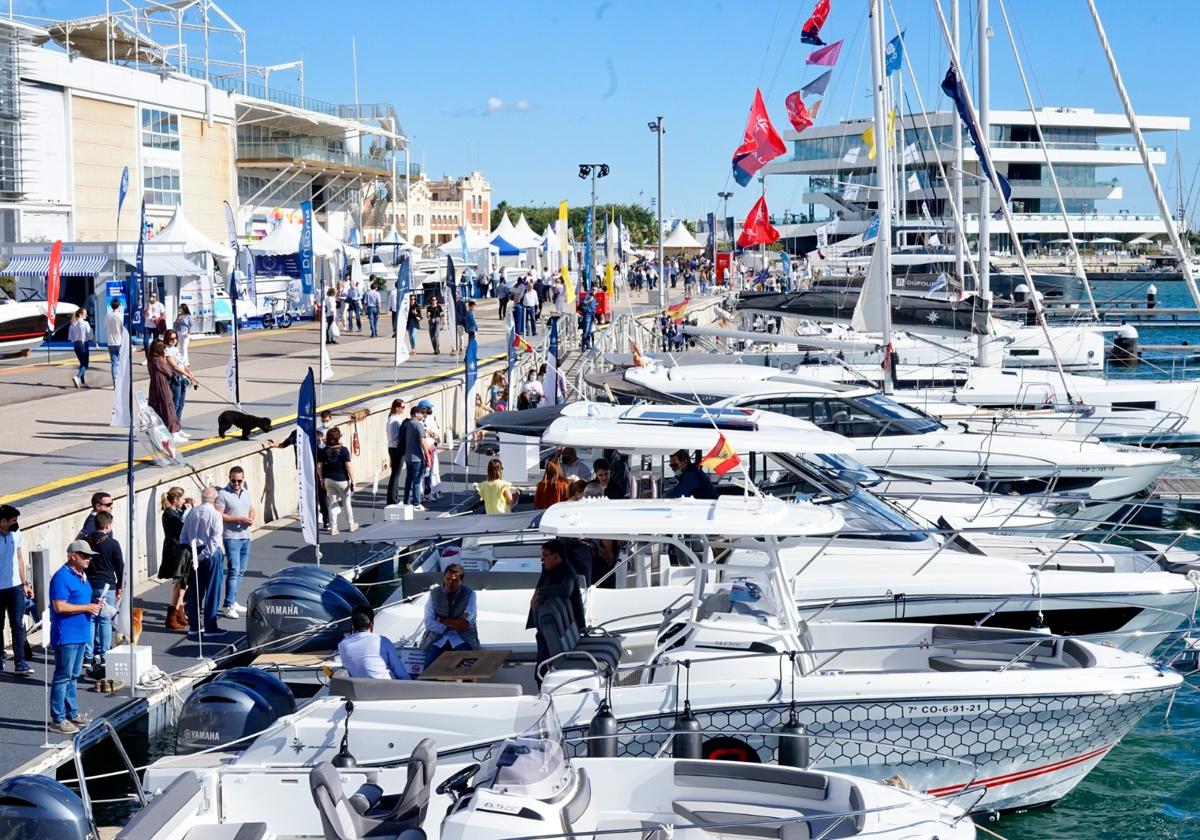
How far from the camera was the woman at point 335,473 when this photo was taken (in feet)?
57.8

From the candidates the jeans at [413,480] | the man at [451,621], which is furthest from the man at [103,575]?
the jeans at [413,480]

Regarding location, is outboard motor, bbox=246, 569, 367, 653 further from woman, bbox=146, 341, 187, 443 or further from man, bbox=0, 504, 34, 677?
woman, bbox=146, 341, 187, 443

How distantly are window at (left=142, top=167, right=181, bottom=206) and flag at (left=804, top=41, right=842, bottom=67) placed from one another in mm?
28760

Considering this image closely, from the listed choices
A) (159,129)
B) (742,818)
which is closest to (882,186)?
(742,818)

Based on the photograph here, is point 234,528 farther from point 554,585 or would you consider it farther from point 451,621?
point 554,585

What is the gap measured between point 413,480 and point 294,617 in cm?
689

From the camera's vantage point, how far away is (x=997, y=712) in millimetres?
9734

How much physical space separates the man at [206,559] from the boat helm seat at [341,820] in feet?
20.7

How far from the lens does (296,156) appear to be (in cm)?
5831

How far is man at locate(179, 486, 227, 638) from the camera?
13469 millimetres

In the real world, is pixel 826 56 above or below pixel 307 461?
above

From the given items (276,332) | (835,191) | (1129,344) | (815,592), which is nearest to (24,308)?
(276,332)

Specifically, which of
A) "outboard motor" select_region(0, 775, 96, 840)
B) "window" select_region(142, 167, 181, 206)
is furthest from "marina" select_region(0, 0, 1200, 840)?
"window" select_region(142, 167, 181, 206)

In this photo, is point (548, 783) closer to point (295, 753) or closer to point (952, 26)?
point (295, 753)
